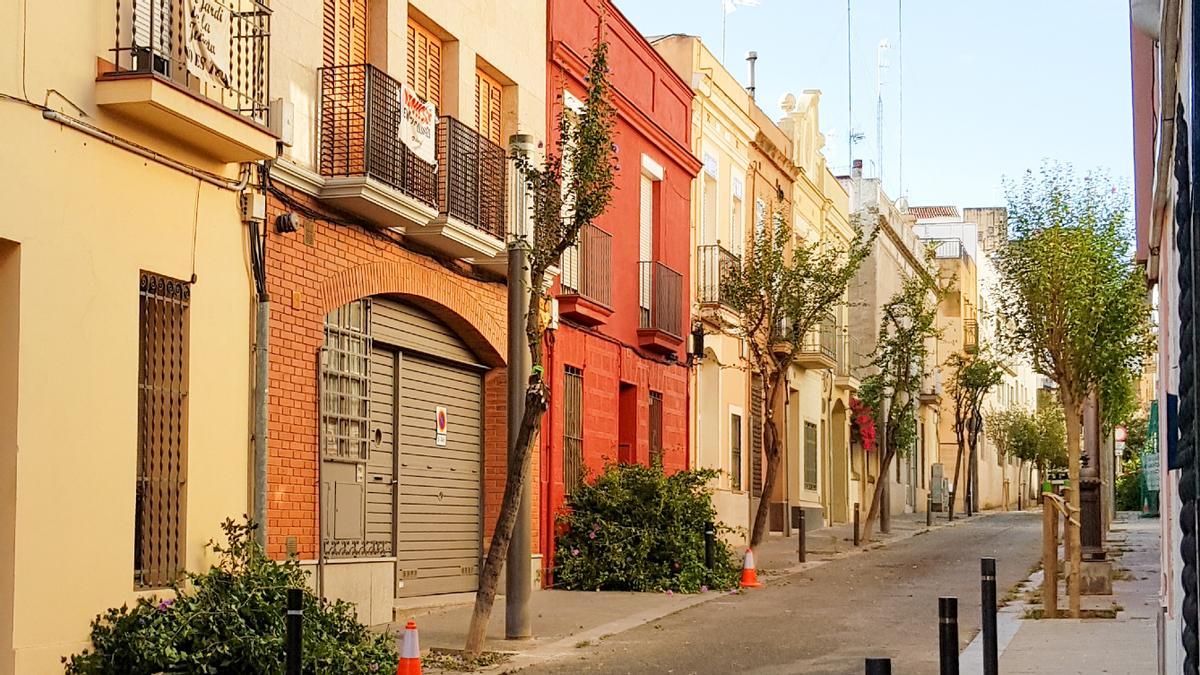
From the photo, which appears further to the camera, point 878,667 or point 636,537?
point 636,537

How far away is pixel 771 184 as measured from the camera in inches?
1318

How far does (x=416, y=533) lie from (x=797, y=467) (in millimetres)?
19379

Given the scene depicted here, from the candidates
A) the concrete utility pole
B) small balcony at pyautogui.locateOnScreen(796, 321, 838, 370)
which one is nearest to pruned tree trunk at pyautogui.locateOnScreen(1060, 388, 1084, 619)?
the concrete utility pole

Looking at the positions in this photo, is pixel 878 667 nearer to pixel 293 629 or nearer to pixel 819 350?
pixel 293 629

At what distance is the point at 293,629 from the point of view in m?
8.14

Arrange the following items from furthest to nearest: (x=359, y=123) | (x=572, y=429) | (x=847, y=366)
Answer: (x=847, y=366)
(x=572, y=429)
(x=359, y=123)

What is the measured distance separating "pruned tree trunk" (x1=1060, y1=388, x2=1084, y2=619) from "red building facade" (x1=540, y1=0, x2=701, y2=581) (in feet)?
19.7

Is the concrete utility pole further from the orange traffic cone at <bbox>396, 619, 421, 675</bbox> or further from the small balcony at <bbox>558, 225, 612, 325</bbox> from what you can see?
the small balcony at <bbox>558, 225, 612, 325</bbox>

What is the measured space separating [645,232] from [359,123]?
10.4 meters

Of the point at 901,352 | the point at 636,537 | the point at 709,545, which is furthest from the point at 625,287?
the point at 901,352

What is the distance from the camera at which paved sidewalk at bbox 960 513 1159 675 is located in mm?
12812

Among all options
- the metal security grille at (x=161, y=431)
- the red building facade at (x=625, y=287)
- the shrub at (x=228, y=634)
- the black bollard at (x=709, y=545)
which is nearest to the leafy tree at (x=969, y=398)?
the red building facade at (x=625, y=287)

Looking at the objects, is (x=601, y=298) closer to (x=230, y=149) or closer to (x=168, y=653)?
(x=230, y=149)

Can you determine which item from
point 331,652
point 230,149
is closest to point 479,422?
point 230,149
